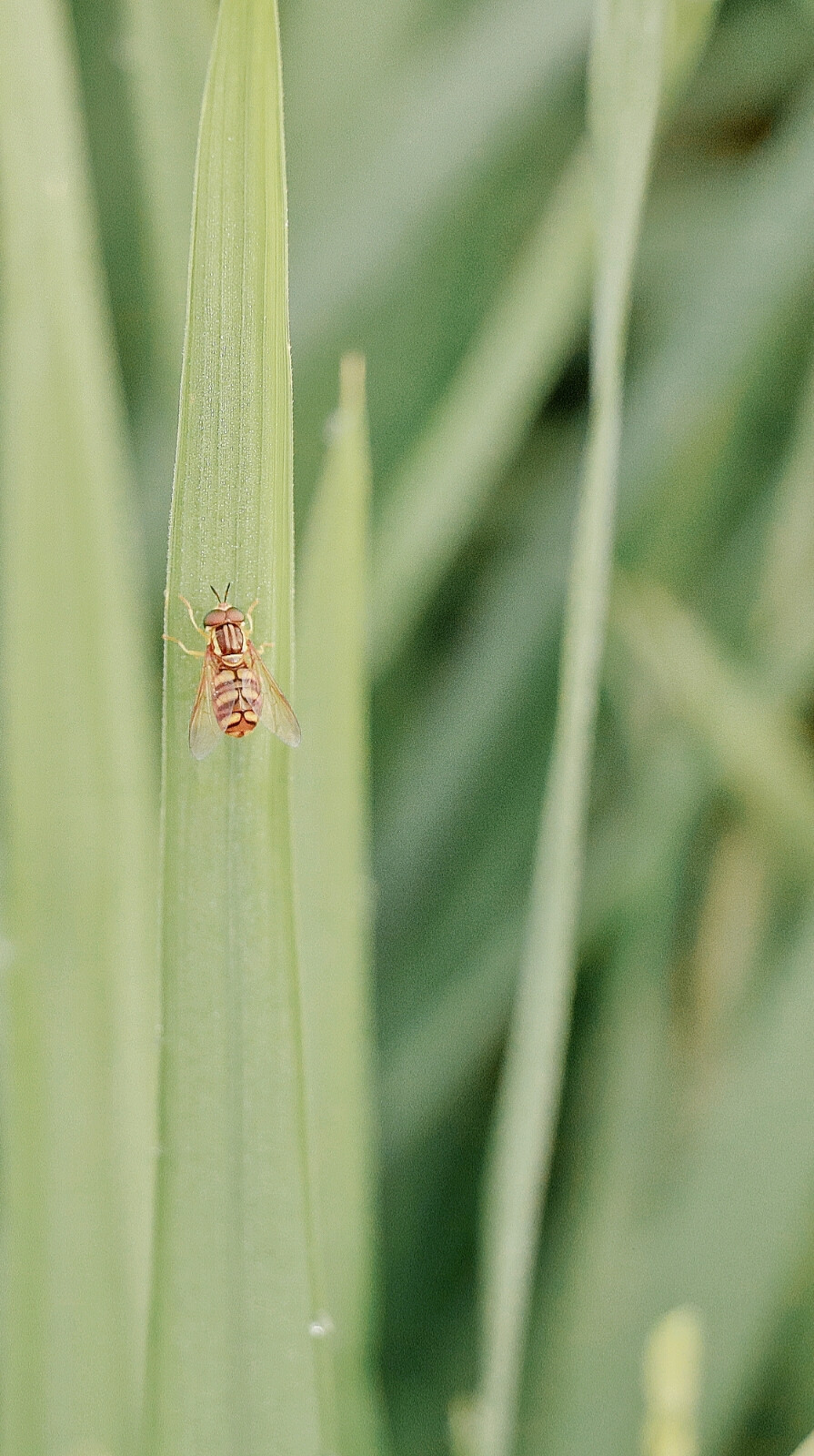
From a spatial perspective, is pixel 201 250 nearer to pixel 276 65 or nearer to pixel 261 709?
pixel 276 65

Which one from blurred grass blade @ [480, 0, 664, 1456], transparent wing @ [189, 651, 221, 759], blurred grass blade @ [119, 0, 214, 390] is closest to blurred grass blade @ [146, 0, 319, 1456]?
transparent wing @ [189, 651, 221, 759]

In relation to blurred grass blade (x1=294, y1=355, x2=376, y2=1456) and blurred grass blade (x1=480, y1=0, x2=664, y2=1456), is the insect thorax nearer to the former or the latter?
blurred grass blade (x1=294, y1=355, x2=376, y2=1456)

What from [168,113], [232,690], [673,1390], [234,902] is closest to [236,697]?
[232,690]

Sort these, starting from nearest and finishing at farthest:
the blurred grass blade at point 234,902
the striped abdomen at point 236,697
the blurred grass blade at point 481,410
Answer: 1. the blurred grass blade at point 234,902
2. the striped abdomen at point 236,697
3. the blurred grass blade at point 481,410

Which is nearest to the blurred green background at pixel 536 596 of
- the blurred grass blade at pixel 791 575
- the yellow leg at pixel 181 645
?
the blurred grass blade at pixel 791 575

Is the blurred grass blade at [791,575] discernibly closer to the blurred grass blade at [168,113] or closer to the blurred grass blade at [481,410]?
the blurred grass blade at [481,410]

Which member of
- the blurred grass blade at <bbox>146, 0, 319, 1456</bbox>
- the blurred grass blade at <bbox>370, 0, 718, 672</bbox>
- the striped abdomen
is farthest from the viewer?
the blurred grass blade at <bbox>370, 0, 718, 672</bbox>
